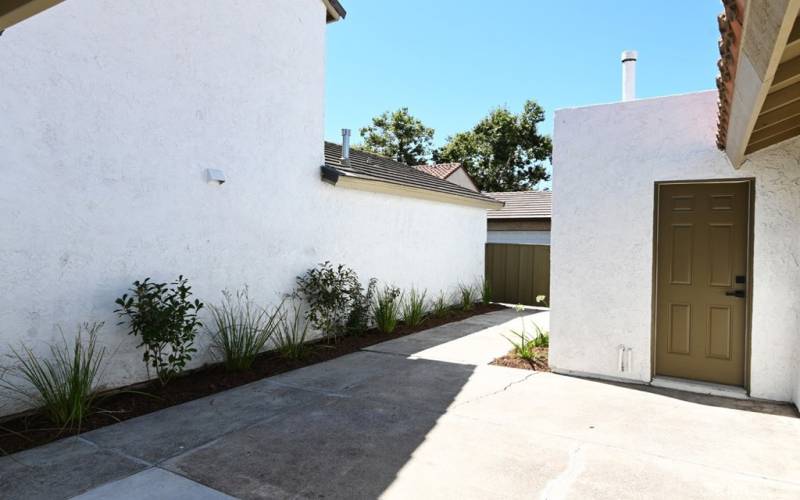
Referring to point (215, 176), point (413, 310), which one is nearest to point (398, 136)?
point (413, 310)

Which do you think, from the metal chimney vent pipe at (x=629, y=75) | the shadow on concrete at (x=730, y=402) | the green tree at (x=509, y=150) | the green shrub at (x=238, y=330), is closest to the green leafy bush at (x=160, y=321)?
the green shrub at (x=238, y=330)

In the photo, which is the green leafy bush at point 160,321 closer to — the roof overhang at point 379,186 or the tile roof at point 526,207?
the roof overhang at point 379,186

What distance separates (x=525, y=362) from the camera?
7570mm

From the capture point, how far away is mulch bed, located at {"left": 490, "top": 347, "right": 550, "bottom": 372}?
734 cm

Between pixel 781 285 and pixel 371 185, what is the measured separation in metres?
7.03

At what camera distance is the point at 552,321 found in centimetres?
713

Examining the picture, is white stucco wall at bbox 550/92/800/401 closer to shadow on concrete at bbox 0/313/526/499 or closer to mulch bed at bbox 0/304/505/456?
shadow on concrete at bbox 0/313/526/499

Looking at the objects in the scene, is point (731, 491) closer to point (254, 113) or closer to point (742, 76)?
point (742, 76)

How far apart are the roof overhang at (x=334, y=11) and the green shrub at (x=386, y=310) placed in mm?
5663

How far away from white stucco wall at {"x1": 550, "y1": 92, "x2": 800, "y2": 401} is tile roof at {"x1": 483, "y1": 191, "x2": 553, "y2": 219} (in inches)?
488

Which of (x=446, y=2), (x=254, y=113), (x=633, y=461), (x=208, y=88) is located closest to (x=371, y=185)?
(x=254, y=113)

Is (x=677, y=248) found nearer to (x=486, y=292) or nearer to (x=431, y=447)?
(x=431, y=447)

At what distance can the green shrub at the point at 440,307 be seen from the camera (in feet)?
40.0

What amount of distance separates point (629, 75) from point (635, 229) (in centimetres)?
226
